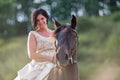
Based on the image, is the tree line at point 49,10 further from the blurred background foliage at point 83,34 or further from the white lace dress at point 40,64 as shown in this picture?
the white lace dress at point 40,64

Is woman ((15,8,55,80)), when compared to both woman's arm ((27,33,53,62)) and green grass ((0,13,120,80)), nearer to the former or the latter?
woman's arm ((27,33,53,62))

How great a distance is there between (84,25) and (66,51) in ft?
35.9

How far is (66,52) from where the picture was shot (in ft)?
15.1

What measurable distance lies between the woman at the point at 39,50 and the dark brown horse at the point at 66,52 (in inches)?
9.1

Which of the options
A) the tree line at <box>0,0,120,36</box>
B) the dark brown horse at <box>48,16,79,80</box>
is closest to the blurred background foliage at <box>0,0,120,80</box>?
the tree line at <box>0,0,120,36</box>

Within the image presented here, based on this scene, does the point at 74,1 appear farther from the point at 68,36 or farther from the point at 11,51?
the point at 68,36

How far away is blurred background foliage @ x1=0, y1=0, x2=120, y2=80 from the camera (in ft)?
47.3

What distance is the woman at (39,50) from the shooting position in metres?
5.24

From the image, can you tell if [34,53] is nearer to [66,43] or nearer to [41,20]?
[41,20]

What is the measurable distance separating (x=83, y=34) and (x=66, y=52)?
35.8 feet

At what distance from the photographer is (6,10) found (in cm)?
1859

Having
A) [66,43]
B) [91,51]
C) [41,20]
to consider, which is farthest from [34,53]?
[91,51]

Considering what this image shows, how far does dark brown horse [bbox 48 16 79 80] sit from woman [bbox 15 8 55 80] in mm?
232

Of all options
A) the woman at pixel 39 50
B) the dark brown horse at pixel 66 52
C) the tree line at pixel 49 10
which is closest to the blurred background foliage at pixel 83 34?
the tree line at pixel 49 10
